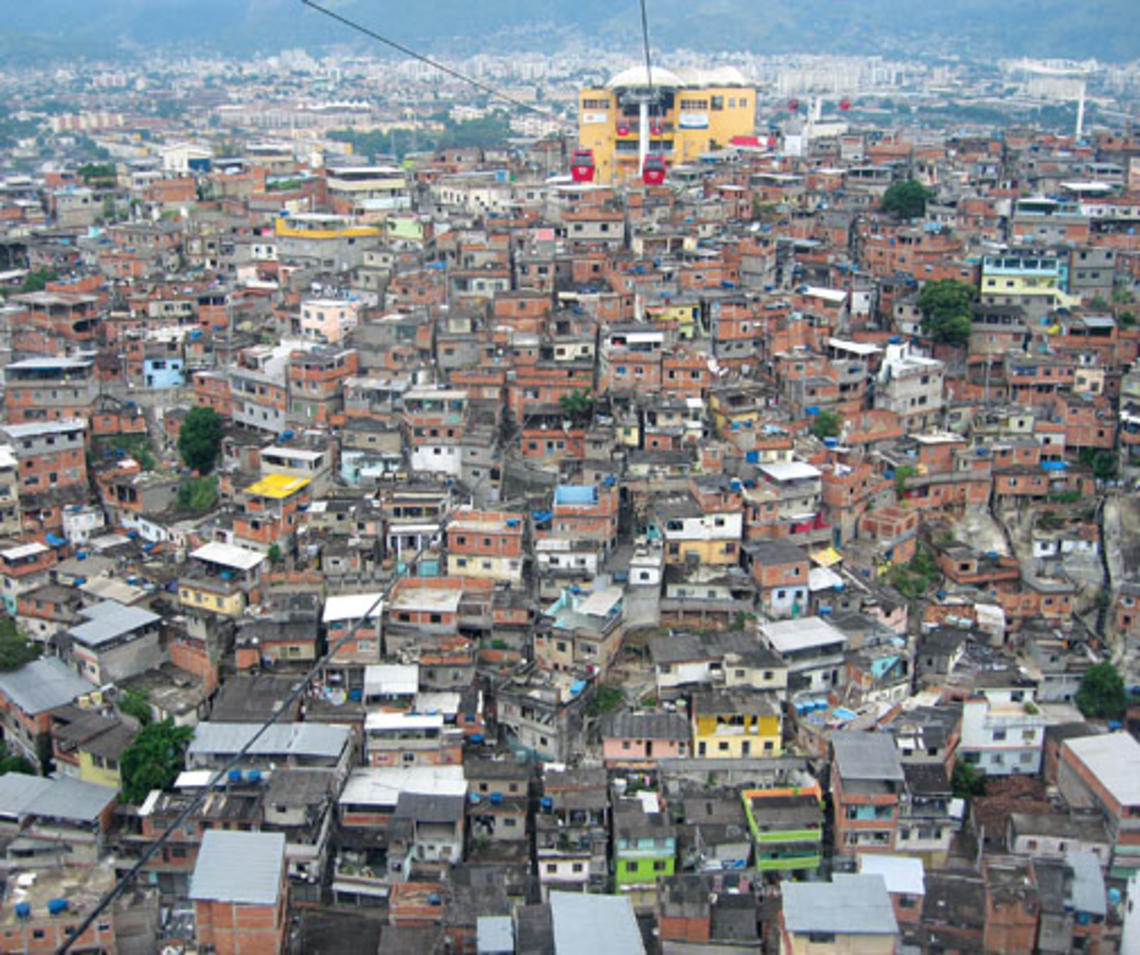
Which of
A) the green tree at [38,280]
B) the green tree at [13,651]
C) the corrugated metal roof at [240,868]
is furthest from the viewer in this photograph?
the green tree at [38,280]

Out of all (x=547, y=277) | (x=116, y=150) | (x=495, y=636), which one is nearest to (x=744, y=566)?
(x=495, y=636)

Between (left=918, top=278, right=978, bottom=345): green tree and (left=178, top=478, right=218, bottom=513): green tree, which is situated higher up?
(left=918, top=278, right=978, bottom=345): green tree

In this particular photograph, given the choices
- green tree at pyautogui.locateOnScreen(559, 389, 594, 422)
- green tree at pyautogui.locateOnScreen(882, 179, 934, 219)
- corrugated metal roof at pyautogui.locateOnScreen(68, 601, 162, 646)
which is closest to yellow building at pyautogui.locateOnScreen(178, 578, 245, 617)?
corrugated metal roof at pyautogui.locateOnScreen(68, 601, 162, 646)

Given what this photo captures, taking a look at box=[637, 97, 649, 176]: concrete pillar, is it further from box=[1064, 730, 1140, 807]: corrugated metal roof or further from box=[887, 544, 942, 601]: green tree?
box=[1064, 730, 1140, 807]: corrugated metal roof

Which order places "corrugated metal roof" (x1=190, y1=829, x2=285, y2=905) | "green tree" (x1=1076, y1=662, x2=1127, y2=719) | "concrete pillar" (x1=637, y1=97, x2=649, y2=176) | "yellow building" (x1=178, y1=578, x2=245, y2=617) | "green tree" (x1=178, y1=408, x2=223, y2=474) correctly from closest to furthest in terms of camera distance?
1. "corrugated metal roof" (x1=190, y1=829, x2=285, y2=905)
2. "green tree" (x1=1076, y1=662, x2=1127, y2=719)
3. "yellow building" (x1=178, y1=578, x2=245, y2=617)
4. "green tree" (x1=178, y1=408, x2=223, y2=474)
5. "concrete pillar" (x1=637, y1=97, x2=649, y2=176)

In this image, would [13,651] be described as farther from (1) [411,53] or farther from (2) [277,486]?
(1) [411,53]

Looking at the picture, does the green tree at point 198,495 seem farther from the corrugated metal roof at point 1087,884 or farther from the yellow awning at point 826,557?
the corrugated metal roof at point 1087,884

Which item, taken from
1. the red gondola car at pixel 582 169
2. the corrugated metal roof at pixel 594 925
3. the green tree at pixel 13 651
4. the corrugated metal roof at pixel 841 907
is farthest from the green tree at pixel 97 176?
the corrugated metal roof at pixel 841 907
